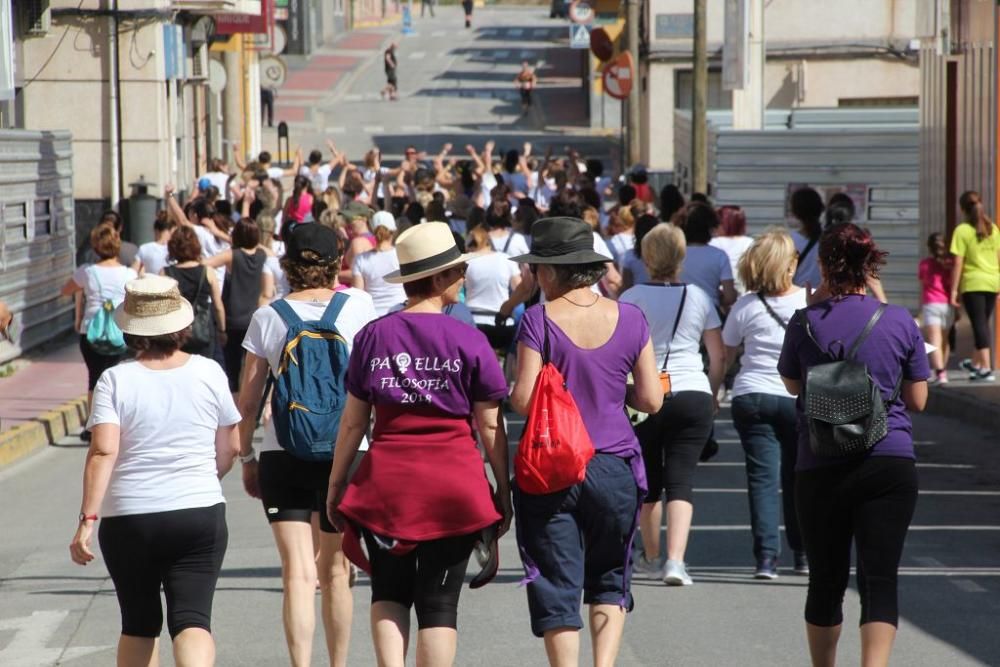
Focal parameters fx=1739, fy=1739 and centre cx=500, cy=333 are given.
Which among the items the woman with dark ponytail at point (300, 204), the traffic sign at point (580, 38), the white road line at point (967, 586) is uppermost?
the traffic sign at point (580, 38)

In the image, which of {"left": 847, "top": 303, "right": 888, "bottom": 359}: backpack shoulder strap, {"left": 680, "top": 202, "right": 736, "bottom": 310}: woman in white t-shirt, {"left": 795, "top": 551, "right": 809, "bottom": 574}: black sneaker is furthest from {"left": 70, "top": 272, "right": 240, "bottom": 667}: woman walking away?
{"left": 680, "top": 202, "right": 736, "bottom": 310}: woman in white t-shirt

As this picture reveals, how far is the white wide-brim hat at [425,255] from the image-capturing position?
561cm

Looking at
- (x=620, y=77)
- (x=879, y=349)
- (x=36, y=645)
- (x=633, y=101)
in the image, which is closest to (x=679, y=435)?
(x=879, y=349)

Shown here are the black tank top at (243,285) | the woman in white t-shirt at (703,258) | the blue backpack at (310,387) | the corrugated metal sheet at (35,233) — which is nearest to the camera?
the blue backpack at (310,387)

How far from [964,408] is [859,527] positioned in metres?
9.27

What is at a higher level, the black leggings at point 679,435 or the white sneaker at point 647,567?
the black leggings at point 679,435

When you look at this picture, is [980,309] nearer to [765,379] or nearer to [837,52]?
[765,379]

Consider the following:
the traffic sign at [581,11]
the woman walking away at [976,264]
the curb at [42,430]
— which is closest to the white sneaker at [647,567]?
the curb at [42,430]

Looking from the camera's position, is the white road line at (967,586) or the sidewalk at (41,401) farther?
the sidewalk at (41,401)

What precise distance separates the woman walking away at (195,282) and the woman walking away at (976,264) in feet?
22.5

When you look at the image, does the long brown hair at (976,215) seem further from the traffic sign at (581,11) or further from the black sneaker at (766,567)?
the traffic sign at (581,11)

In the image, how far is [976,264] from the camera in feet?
50.2

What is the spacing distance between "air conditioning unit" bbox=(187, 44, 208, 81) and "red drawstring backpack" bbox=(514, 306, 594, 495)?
26672 mm

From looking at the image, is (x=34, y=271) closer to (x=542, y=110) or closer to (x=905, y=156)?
(x=905, y=156)
